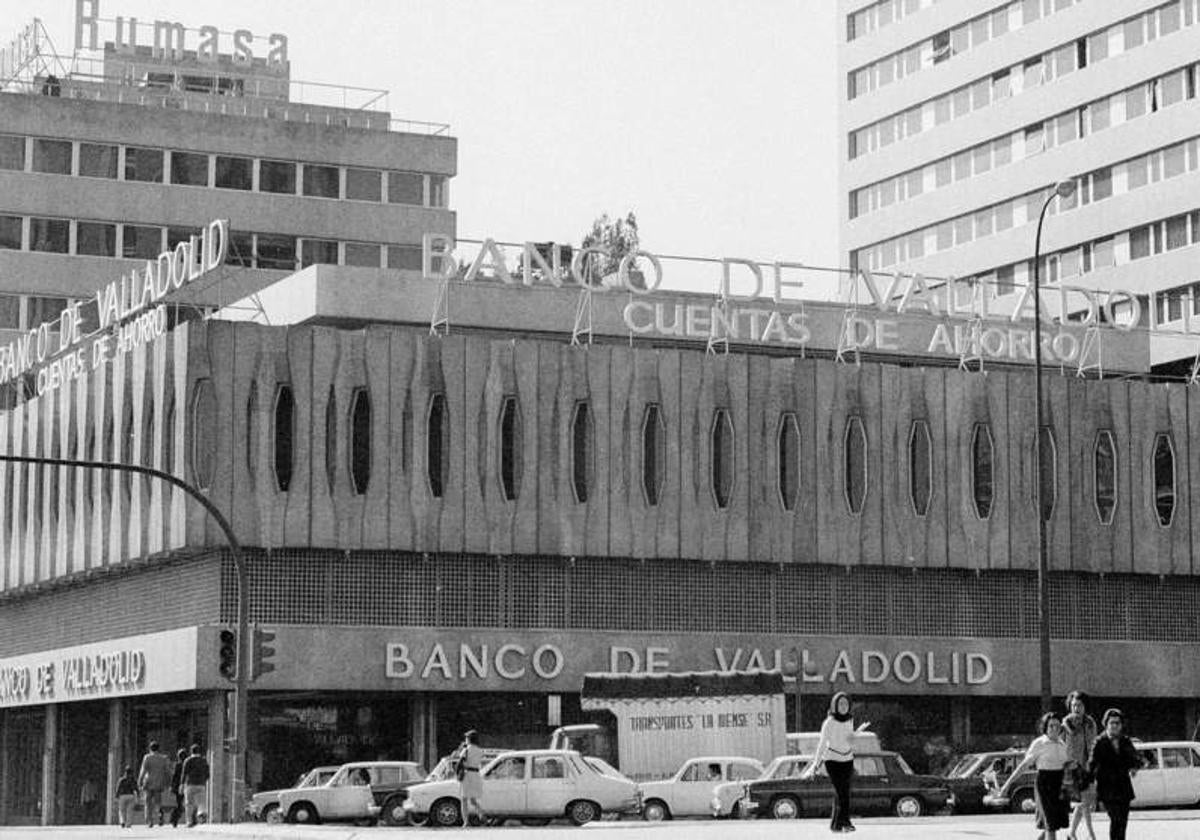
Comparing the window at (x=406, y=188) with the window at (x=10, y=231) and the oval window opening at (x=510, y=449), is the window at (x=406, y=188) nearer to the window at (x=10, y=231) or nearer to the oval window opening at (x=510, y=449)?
the window at (x=10, y=231)

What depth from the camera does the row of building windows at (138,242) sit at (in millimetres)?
86125

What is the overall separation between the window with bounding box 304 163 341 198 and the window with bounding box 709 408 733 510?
36094 mm

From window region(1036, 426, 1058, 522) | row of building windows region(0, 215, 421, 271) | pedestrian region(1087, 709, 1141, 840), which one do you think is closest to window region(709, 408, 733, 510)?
window region(1036, 426, 1058, 522)

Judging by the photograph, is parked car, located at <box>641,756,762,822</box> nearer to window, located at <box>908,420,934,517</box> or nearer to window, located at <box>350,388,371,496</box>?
window, located at <box>350,388,371,496</box>

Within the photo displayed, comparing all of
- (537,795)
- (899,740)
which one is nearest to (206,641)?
(537,795)

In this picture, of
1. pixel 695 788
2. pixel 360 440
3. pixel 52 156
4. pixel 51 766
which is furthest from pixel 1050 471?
pixel 52 156

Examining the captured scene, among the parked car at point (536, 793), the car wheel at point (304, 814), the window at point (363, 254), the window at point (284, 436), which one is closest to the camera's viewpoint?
the parked car at point (536, 793)

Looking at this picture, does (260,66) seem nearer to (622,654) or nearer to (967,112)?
(967,112)

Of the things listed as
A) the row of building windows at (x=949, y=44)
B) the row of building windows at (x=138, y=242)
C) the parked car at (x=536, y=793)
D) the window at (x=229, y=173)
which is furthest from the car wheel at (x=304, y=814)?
the row of building windows at (x=949, y=44)

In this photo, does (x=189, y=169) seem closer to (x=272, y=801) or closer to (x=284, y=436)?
(x=284, y=436)

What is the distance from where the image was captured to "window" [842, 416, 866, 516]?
57.6m

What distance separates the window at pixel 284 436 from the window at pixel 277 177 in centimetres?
3621

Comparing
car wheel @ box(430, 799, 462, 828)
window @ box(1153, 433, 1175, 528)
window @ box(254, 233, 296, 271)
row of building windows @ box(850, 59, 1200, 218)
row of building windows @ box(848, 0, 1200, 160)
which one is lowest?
car wheel @ box(430, 799, 462, 828)

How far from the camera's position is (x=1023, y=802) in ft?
146
